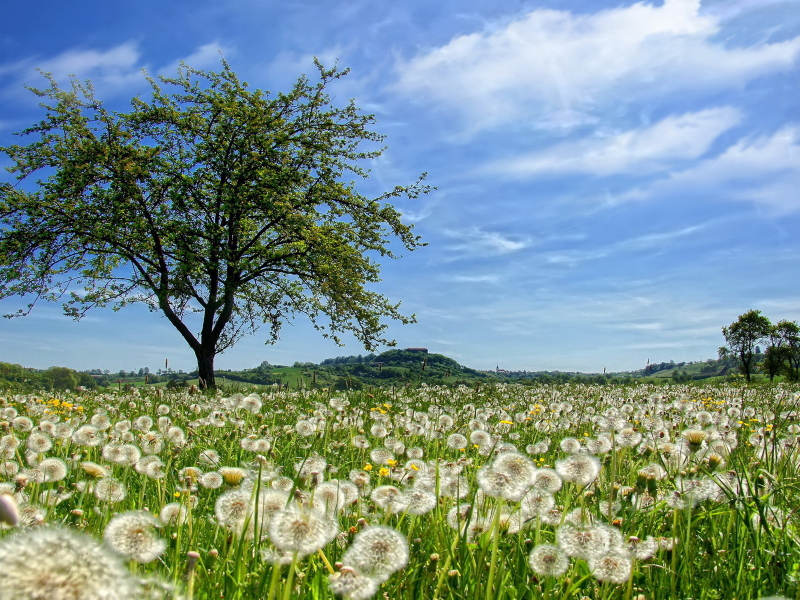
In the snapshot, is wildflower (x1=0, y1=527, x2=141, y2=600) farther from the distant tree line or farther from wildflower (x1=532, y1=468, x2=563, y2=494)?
the distant tree line

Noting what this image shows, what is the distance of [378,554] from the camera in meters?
1.67

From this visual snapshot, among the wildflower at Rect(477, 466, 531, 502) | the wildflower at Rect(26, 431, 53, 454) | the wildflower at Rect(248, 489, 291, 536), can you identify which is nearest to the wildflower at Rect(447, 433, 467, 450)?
the wildflower at Rect(477, 466, 531, 502)

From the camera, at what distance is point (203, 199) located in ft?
89.5

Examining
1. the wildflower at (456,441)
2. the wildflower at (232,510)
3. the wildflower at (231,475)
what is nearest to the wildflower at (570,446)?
the wildflower at (456,441)

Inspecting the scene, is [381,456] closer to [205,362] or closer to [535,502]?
[535,502]

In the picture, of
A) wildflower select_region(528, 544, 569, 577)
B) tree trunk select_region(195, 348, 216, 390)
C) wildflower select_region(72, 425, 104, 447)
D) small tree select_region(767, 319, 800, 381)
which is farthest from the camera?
small tree select_region(767, 319, 800, 381)

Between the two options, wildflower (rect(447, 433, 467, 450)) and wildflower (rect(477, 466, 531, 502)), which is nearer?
wildflower (rect(477, 466, 531, 502))

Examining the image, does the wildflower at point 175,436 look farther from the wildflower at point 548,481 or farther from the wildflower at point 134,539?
the wildflower at point 548,481

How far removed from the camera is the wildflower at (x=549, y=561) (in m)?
1.93

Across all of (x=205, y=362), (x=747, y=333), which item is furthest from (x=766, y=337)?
(x=205, y=362)

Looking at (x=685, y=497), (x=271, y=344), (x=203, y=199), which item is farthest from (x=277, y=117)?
(x=685, y=497)

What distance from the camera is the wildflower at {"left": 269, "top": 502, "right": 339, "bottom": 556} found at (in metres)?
1.50

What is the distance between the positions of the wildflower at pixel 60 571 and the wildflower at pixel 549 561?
1500mm

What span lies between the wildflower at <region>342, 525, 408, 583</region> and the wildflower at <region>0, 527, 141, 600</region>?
2.70ft
